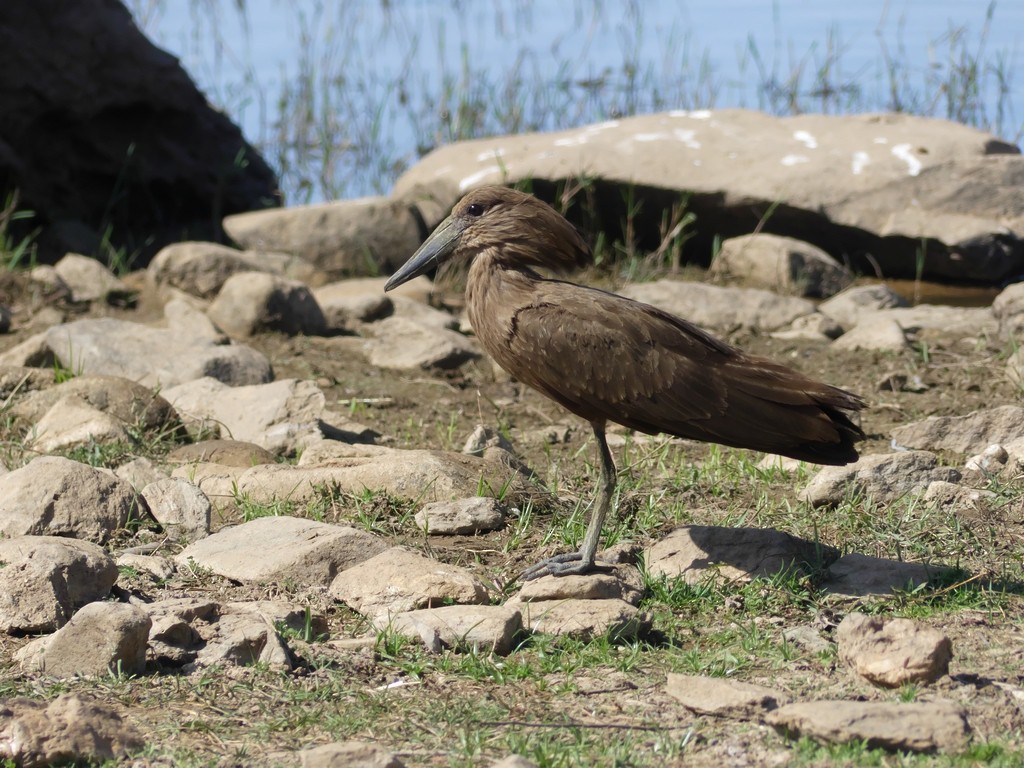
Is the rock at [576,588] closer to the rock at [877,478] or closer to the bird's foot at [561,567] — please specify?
the bird's foot at [561,567]

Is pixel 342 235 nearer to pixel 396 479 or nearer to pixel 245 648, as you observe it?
pixel 396 479

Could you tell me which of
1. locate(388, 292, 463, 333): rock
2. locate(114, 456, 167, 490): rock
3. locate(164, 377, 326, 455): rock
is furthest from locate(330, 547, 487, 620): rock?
locate(388, 292, 463, 333): rock

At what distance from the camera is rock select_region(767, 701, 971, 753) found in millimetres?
3207

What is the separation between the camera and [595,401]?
473 cm

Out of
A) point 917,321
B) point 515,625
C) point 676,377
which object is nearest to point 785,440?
point 676,377

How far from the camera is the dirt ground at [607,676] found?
337 centimetres

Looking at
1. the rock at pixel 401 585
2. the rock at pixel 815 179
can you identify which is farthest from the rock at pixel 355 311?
the rock at pixel 401 585

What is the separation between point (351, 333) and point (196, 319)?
951mm

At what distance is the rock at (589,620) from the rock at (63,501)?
170 cm

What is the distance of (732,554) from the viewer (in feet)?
15.3

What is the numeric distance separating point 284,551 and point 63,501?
91 centimetres

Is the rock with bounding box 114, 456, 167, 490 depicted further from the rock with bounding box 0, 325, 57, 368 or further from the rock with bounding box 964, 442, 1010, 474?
the rock with bounding box 964, 442, 1010, 474

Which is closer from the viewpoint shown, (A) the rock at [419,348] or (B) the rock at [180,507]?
(B) the rock at [180,507]

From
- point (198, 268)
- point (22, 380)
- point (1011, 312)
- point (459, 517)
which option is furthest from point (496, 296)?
point (198, 268)
